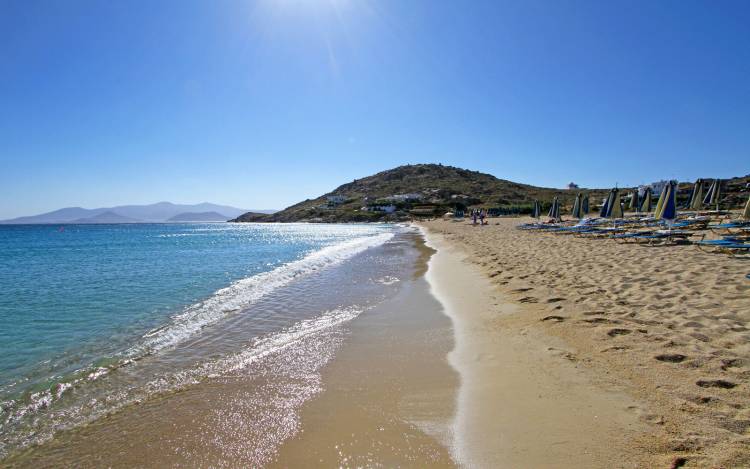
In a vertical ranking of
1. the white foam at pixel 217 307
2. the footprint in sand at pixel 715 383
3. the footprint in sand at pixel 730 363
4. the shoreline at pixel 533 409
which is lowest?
the white foam at pixel 217 307

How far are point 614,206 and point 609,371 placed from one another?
76.2 ft

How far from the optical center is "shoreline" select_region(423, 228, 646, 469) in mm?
3400

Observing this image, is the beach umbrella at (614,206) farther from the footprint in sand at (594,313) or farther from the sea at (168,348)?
the footprint in sand at (594,313)

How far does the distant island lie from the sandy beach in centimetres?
8057

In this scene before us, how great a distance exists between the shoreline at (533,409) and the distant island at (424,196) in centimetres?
8452

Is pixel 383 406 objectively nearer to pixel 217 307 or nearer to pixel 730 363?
pixel 730 363

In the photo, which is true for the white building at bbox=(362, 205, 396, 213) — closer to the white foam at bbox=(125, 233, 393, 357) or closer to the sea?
the white foam at bbox=(125, 233, 393, 357)

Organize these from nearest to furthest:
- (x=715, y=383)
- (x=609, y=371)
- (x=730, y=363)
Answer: (x=715, y=383), (x=730, y=363), (x=609, y=371)

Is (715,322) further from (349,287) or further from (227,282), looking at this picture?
(227,282)

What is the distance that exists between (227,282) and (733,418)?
50.1ft

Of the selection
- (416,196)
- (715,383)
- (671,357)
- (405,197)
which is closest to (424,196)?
(416,196)

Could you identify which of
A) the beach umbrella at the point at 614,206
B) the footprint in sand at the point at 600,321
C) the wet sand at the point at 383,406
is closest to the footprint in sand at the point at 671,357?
the footprint in sand at the point at 600,321

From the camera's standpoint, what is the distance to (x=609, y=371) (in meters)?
4.89

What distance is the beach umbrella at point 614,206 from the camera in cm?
2346
